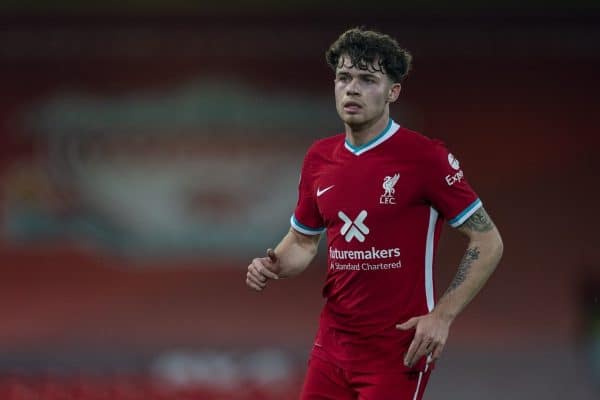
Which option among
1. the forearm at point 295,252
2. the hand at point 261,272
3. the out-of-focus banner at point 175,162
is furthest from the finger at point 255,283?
the out-of-focus banner at point 175,162

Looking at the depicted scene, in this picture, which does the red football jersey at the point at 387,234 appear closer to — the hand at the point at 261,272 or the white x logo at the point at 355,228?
the white x logo at the point at 355,228

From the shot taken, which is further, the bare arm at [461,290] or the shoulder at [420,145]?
the shoulder at [420,145]

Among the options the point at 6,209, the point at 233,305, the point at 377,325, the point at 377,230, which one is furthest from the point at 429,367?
the point at 6,209

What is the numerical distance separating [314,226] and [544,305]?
14.1 ft

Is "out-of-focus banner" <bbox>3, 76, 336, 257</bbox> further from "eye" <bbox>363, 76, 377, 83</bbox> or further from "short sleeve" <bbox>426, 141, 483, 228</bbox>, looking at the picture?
"short sleeve" <bbox>426, 141, 483, 228</bbox>

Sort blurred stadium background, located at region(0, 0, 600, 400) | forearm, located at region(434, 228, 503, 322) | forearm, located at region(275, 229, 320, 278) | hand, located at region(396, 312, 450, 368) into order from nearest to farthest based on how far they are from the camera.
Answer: hand, located at region(396, 312, 450, 368) < forearm, located at region(434, 228, 503, 322) < forearm, located at region(275, 229, 320, 278) < blurred stadium background, located at region(0, 0, 600, 400)

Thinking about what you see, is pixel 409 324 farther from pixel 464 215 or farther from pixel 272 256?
pixel 272 256

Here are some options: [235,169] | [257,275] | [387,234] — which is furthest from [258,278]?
[235,169]

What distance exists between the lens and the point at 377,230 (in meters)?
3.61

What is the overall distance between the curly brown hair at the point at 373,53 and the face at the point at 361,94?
2 centimetres

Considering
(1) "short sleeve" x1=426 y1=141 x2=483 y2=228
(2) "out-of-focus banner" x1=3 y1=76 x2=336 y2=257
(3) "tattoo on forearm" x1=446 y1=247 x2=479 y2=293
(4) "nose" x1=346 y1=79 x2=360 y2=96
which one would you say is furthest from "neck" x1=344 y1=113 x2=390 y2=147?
(2) "out-of-focus banner" x1=3 y1=76 x2=336 y2=257

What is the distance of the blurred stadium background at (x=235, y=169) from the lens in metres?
7.79

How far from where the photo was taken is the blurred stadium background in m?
7.79

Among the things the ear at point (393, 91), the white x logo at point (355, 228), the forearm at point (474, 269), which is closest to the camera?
the forearm at point (474, 269)
